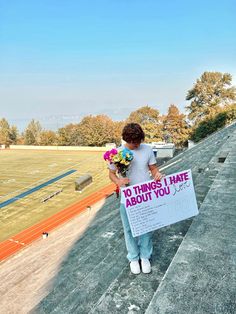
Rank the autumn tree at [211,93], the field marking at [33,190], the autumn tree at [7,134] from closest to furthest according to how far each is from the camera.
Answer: the field marking at [33,190] < the autumn tree at [211,93] < the autumn tree at [7,134]

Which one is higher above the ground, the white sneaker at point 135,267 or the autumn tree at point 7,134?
the autumn tree at point 7,134

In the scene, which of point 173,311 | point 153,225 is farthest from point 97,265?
point 173,311

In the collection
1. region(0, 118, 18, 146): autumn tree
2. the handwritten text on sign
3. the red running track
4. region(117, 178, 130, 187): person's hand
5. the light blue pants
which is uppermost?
region(0, 118, 18, 146): autumn tree

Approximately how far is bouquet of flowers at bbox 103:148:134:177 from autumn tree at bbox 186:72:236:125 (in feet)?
171

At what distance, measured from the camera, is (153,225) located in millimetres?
3088

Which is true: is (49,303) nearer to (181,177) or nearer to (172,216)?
(172,216)

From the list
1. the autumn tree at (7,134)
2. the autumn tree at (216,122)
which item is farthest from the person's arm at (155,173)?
the autumn tree at (7,134)

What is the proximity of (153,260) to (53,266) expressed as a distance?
7.35 ft

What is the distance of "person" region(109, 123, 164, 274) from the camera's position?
2910 millimetres

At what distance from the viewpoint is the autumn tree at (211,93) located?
51.8m

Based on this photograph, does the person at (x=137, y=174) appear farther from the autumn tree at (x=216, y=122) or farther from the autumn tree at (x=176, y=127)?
the autumn tree at (x=176, y=127)

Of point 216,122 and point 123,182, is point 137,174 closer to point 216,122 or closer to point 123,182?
point 123,182

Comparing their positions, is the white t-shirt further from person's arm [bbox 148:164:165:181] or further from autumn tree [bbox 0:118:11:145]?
autumn tree [bbox 0:118:11:145]

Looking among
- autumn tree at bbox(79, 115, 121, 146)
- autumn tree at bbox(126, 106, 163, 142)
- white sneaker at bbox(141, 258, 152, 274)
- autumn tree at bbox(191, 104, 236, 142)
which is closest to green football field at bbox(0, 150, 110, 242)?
autumn tree at bbox(126, 106, 163, 142)
